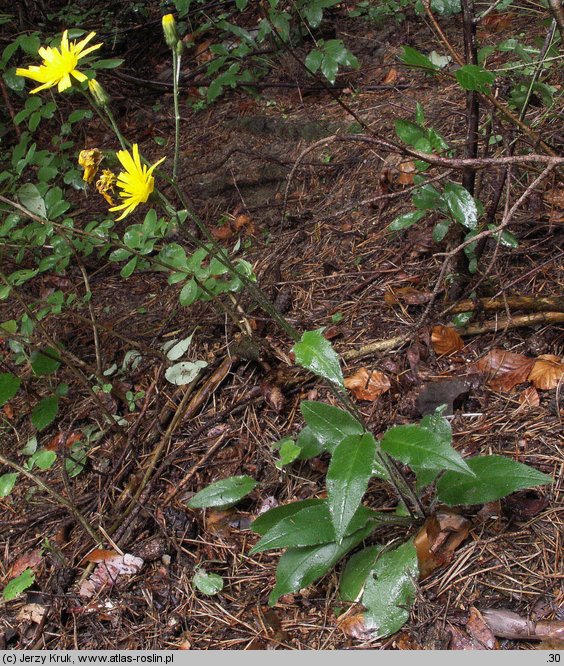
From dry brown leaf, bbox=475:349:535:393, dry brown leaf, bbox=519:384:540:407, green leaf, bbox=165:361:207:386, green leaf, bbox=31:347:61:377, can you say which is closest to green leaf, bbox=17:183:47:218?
green leaf, bbox=31:347:61:377

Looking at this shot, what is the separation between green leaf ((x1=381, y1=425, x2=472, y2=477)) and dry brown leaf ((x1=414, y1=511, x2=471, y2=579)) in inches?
11.5

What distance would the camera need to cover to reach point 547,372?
65.0 inches

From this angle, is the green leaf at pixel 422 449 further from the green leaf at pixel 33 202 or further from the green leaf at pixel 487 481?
the green leaf at pixel 33 202

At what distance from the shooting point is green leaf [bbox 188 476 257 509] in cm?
166

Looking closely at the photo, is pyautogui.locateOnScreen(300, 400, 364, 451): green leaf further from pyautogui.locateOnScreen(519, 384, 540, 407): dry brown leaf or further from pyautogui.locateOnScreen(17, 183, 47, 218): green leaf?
pyautogui.locateOnScreen(17, 183, 47, 218): green leaf

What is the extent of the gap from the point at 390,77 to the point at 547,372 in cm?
200

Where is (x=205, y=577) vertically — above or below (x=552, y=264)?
below

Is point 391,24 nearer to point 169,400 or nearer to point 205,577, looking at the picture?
point 169,400

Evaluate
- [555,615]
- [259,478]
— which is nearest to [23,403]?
[259,478]

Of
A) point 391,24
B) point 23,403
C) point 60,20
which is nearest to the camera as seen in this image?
point 23,403

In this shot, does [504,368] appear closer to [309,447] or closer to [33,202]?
[309,447]

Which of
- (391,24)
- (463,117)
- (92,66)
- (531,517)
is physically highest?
(92,66)

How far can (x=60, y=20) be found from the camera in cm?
383

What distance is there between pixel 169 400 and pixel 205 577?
682mm
